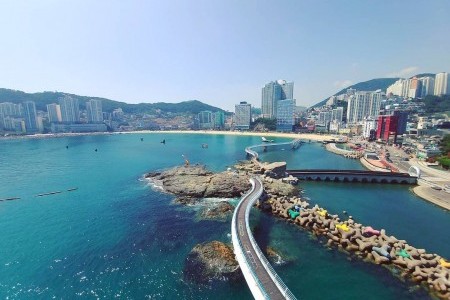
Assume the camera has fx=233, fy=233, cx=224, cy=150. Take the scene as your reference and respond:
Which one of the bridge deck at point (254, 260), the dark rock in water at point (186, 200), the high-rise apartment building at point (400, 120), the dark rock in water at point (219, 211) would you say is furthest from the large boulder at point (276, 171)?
the high-rise apartment building at point (400, 120)

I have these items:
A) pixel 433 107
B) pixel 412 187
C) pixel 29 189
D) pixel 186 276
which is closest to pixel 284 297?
pixel 186 276

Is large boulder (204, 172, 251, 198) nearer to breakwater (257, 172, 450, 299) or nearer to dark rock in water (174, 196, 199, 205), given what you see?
dark rock in water (174, 196, 199, 205)

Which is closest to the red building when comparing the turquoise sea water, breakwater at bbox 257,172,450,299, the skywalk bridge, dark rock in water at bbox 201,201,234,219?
the turquoise sea water

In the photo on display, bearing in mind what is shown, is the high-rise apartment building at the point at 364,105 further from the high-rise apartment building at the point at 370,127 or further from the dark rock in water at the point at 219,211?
the dark rock in water at the point at 219,211

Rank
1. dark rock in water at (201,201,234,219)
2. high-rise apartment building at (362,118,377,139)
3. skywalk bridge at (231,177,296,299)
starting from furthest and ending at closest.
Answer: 1. high-rise apartment building at (362,118,377,139)
2. dark rock in water at (201,201,234,219)
3. skywalk bridge at (231,177,296,299)

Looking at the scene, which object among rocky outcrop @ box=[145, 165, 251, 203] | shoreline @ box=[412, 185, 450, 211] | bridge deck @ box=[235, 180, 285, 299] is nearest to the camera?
bridge deck @ box=[235, 180, 285, 299]

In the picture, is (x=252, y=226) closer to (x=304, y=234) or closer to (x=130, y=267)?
(x=304, y=234)
